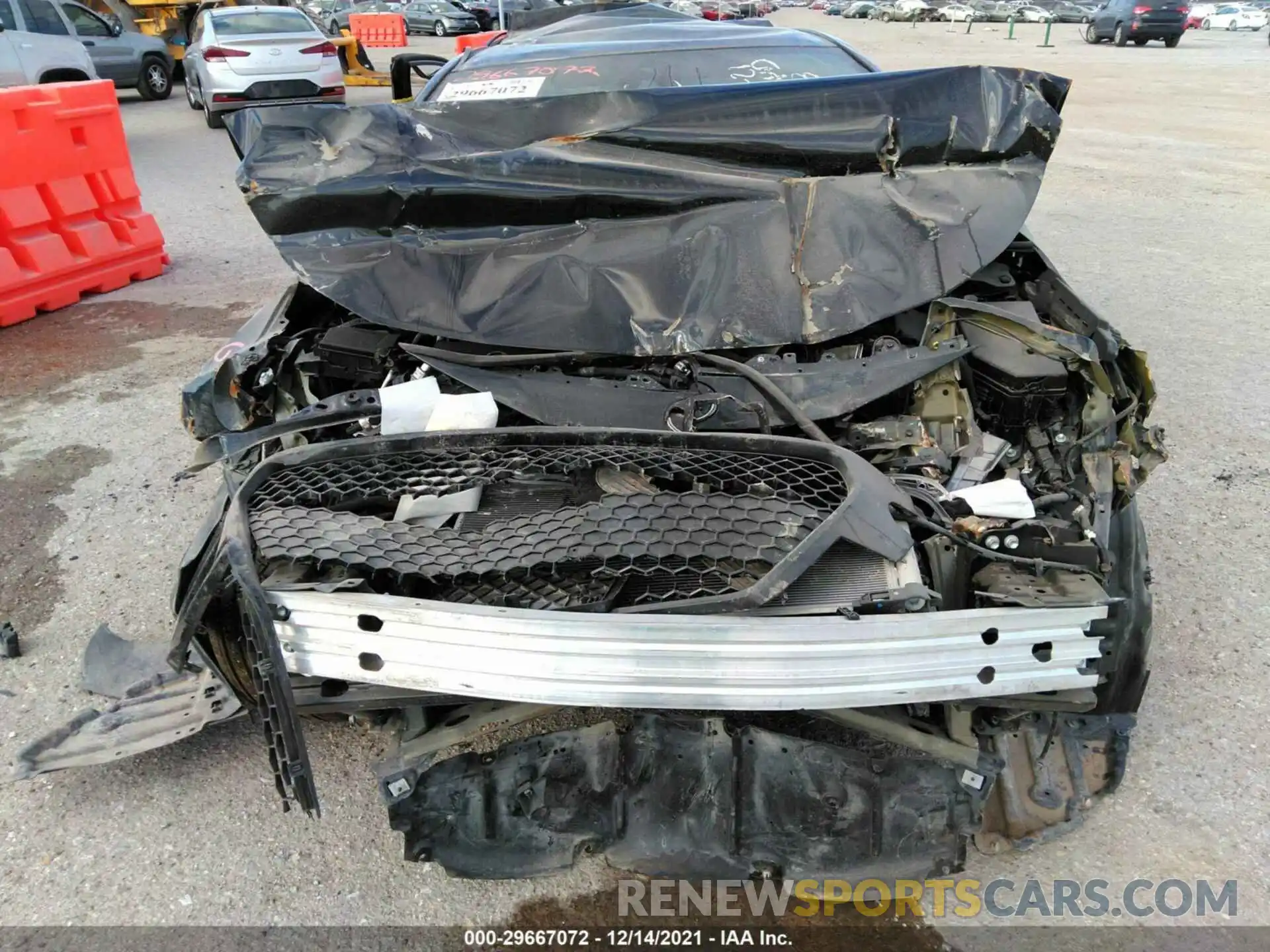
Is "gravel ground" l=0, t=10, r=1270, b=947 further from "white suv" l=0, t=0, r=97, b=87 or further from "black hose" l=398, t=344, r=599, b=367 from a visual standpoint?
"white suv" l=0, t=0, r=97, b=87

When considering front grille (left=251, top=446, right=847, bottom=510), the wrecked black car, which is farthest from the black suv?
front grille (left=251, top=446, right=847, bottom=510)

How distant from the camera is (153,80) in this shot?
1381 cm

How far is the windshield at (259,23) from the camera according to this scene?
10.8 meters

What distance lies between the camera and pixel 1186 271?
610cm

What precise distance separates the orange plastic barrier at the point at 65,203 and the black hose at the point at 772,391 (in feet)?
16.5

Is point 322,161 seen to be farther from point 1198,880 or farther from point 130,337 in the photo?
point 130,337

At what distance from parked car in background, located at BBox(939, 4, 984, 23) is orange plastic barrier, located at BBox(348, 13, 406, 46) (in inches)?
787

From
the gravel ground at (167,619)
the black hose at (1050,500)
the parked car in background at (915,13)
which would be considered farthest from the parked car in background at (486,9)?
the black hose at (1050,500)

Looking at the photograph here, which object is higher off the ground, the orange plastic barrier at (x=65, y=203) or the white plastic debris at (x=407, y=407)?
the white plastic debris at (x=407, y=407)

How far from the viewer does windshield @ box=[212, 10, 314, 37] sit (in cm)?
1075

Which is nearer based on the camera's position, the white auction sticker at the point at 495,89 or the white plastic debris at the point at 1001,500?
the white plastic debris at the point at 1001,500

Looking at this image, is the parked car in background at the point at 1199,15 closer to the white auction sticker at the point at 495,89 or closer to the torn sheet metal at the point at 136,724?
the white auction sticker at the point at 495,89

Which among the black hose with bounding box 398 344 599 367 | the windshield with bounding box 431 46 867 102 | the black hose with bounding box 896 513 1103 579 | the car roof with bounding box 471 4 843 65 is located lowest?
the black hose with bounding box 896 513 1103 579

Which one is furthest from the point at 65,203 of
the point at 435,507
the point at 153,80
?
the point at 153,80
